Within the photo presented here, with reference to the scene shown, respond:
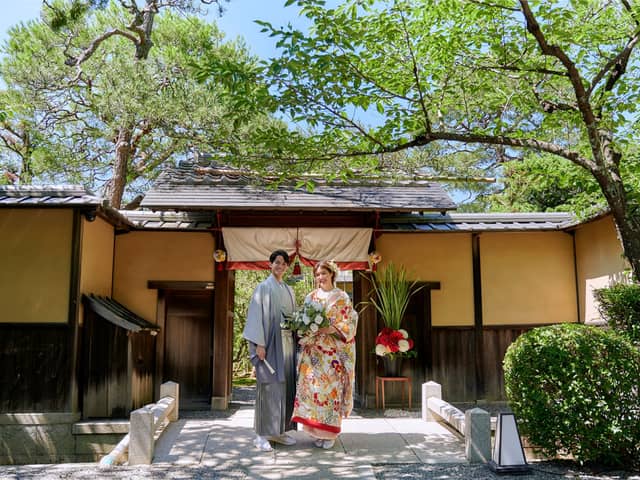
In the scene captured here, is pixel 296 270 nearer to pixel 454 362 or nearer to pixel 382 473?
pixel 454 362

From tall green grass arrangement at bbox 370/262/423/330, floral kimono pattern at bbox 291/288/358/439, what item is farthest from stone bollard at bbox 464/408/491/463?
tall green grass arrangement at bbox 370/262/423/330

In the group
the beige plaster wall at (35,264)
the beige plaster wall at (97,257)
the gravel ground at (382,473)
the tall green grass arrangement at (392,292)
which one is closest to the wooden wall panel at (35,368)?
the beige plaster wall at (35,264)

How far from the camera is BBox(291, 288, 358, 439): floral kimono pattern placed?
5.32 meters

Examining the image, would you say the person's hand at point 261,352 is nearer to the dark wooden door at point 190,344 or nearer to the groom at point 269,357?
the groom at point 269,357

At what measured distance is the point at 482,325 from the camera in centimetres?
881

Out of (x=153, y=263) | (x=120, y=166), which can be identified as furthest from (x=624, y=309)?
(x=120, y=166)

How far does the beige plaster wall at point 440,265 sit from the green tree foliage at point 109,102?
367 centimetres

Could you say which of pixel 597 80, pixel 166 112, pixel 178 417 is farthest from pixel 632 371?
pixel 166 112

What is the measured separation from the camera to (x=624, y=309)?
17.3ft

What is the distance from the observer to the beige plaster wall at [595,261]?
25.4 feet

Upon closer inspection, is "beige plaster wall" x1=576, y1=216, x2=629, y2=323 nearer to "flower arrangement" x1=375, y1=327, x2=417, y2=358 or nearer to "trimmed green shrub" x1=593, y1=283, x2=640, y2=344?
"trimmed green shrub" x1=593, y1=283, x2=640, y2=344

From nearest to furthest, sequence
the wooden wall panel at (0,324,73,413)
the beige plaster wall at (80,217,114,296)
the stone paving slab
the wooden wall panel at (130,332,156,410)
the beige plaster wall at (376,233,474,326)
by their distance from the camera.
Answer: the stone paving slab
the wooden wall panel at (0,324,73,413)
the beige plaster wall at (80,217,114,296)
the wooden wall panel at (130,332,156,410)
the beige plaster wall at (376,233,474,326)

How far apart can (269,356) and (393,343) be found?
310 cm

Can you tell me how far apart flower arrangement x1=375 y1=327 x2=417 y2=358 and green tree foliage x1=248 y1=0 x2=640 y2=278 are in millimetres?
2974
